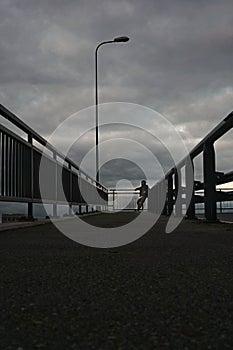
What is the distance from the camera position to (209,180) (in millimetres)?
6660

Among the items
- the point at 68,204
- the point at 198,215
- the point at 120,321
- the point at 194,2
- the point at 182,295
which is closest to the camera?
the point at 120,321

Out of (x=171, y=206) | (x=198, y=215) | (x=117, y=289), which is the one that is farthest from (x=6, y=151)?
(x=171, y=206)

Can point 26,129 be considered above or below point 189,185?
above

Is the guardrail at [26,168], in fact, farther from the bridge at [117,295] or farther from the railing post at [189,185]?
the railing post at [189,185]

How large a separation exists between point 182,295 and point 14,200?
4.04 meters

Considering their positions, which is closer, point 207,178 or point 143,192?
point 207,178

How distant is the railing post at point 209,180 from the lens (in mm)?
6602

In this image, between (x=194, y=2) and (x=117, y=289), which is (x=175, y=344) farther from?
(x=194, y=2)

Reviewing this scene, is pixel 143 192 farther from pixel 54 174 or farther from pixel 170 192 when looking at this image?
pixel 54 174

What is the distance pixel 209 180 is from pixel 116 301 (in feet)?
17.0

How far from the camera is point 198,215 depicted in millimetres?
9250

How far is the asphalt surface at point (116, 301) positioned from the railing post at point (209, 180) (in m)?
3.71

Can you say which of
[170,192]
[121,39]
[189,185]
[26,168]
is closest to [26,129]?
[26,168]

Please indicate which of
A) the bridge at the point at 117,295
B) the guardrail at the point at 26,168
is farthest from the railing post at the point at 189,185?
the bridge at the point at 117,295
